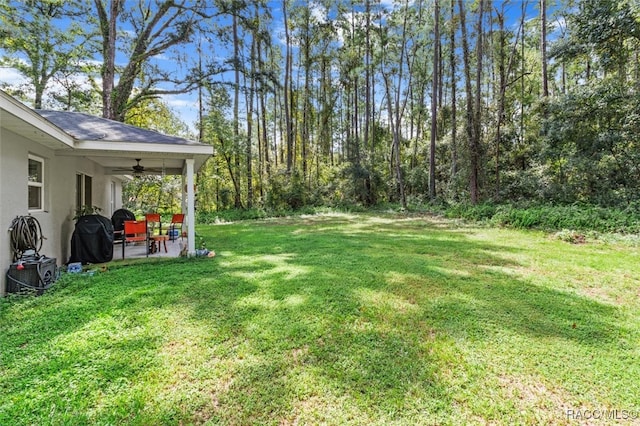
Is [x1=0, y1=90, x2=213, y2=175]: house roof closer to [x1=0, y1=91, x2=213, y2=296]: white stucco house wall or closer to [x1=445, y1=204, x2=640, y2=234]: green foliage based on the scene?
[x1=0, y1=91, x2=213, y2=296]: white stucco house wall

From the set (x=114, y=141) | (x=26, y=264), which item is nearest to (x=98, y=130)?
(x=114, y=141)

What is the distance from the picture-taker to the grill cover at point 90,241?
572 centimetres

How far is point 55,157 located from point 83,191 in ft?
6.18

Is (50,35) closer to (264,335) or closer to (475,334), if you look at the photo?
(264,335)

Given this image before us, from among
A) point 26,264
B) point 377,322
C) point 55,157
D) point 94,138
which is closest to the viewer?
point 377,322

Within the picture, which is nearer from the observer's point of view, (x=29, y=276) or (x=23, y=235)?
(x=29, y=276)

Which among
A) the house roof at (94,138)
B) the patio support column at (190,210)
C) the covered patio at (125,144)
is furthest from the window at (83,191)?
the patio support column at (190,210)

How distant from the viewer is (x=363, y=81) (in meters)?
21.2

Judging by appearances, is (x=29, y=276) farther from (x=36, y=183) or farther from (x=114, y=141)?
(x=114, y=141)

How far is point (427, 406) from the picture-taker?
207 cm

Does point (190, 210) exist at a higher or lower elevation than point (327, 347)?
higher

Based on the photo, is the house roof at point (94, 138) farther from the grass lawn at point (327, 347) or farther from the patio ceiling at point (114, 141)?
the grass lawn at point (327, 347)

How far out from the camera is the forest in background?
9.65m

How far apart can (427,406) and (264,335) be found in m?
1.55
